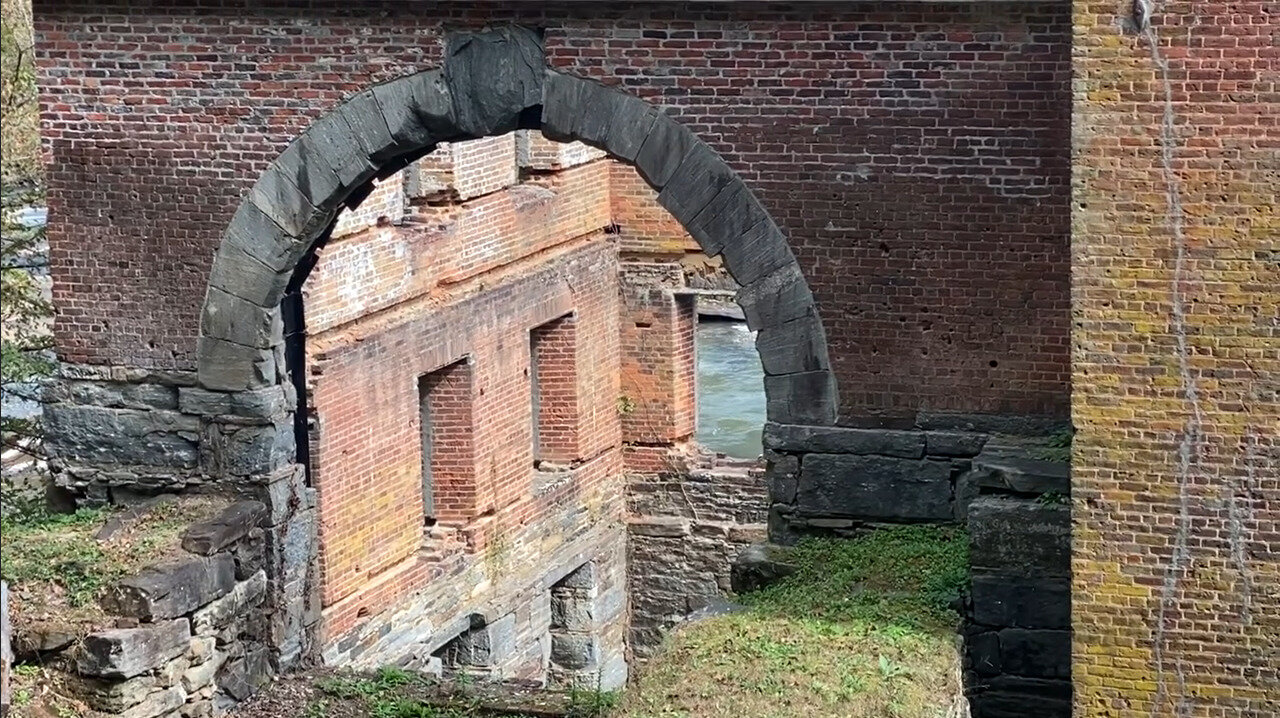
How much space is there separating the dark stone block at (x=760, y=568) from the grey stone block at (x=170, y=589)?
9.90 feet

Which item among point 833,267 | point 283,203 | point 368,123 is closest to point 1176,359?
point 833,267

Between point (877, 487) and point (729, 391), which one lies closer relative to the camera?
point (877, 487)

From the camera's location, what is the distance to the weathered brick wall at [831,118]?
10.8 meters

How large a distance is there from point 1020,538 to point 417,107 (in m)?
4.24

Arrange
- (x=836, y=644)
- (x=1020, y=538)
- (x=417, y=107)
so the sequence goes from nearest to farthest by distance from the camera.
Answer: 1. (x=836, y=644)
2. (x=1020, y=538)
3. (x=417, y=107)

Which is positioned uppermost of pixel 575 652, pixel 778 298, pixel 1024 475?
pixel 778 298

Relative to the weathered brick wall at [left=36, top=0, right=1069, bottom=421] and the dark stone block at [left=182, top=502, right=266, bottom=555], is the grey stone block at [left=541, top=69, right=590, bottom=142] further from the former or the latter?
the dark stone block at [left=182, top=502, right=266, bottom=555]

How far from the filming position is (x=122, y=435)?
12312 mm

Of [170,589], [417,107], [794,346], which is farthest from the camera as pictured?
[417,107]

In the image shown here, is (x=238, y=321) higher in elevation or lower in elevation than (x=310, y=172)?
lower

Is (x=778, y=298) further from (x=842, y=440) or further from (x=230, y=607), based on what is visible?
(x=230, y=607)

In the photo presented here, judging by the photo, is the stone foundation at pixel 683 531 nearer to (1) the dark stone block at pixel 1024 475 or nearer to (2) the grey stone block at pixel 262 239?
(2) the grey stone block at pixel 262 239

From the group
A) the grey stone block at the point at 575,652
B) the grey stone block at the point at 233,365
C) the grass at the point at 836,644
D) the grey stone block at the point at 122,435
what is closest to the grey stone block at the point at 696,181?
the grass at the point at 836,644

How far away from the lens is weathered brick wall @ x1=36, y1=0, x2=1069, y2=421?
10.8 m
